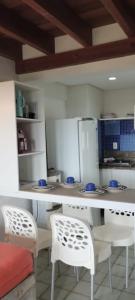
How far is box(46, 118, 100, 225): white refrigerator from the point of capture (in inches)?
146

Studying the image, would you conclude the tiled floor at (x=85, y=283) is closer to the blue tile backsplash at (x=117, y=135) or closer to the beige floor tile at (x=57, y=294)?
the beige floor tile at (x=57, y=294)

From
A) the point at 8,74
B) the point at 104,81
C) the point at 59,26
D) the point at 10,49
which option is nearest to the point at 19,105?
the point at 8,74

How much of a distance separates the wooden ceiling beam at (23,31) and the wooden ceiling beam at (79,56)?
140 millimetres

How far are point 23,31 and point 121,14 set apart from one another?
0.92 metres

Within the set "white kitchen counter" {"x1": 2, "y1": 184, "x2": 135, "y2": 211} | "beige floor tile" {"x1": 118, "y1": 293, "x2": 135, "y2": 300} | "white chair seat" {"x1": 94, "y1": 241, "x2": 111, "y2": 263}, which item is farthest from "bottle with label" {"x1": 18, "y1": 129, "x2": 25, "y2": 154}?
"beige floor tile" {"x1": 118, "y1": 293, "x2": 135, "y2": 300}

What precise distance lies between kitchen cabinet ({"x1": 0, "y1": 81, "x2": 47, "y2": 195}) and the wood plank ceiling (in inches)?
16.1

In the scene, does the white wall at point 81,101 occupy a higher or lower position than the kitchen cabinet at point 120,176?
higher

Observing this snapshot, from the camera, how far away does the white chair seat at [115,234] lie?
231 centimetres

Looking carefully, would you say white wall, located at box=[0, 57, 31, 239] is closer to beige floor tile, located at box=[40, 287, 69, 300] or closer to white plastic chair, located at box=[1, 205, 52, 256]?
white plastic chair, located at box=[1, 205, 52, 256]

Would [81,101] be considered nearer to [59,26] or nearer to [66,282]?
[59,26]

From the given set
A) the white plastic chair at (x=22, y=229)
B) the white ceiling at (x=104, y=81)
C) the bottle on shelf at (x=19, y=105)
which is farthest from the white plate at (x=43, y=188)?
the white ceiling at (x=104, y=81)

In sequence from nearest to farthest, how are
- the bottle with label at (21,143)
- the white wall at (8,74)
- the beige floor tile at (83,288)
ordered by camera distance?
1. the beige floor tile at (83,288)
2. the bottle with label at (21,143)
3. the white wall at (8,74)

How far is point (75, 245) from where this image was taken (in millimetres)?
2023

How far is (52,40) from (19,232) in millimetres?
2008
